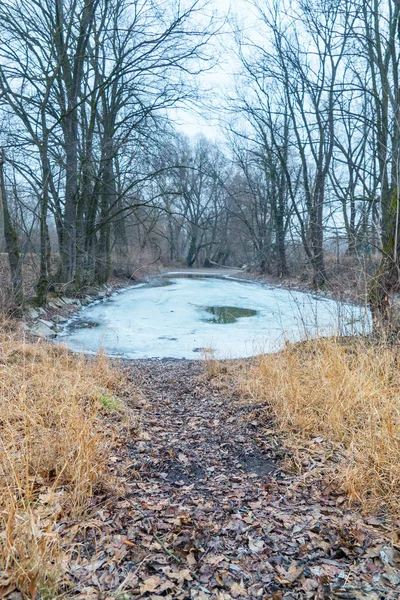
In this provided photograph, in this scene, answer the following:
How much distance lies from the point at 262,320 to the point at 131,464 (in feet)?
23.7

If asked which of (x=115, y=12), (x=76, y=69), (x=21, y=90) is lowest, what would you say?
(x=21, y=90)

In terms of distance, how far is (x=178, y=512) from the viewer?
2.06m

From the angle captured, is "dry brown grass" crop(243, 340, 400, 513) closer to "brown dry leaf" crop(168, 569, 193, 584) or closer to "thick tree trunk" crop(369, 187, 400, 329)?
"thick tree trunk" crop(369, 187, 400, 329)

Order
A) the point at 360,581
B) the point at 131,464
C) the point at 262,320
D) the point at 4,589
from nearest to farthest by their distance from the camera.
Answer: the point at 4,589, the point at 360,581, the point at 131,464, the point at 262,320

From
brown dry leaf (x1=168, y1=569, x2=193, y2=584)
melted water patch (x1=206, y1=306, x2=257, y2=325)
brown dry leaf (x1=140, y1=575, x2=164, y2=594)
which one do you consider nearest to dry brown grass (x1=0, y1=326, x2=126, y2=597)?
brown dry leaf (x1=140, y1=575, x2=164, y2=594)

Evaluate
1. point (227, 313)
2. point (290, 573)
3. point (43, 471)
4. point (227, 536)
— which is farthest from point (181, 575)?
point (227, 313)

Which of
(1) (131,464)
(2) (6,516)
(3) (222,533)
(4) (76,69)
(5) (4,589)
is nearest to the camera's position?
(5) (4,589)

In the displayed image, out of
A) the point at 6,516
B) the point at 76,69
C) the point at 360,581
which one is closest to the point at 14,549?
the point at 6,516

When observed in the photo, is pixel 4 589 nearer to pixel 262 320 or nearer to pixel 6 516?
pixel 6 516

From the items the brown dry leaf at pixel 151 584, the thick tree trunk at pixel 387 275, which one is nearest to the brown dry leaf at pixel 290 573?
the brown dry leaf at pixel 151 584

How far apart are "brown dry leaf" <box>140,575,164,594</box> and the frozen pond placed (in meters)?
3.57

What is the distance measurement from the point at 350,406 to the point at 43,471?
2261mm

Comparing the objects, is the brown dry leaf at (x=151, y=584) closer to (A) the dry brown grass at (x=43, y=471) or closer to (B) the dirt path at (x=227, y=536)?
(B) the dirt path at (x=227, y=536)

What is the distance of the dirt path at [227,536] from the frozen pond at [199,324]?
8.56 feet
